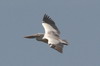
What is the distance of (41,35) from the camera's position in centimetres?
6059

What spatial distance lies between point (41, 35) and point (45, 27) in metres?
2.36

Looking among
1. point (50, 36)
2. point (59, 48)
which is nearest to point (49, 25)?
point (50, 36)

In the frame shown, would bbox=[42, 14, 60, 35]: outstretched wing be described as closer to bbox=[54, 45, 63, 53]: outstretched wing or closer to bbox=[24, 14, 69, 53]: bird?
bbox=[24, 14, 69, 53]: bird

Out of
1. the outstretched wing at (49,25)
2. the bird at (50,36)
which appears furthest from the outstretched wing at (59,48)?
the outstretched wing at (49,25)

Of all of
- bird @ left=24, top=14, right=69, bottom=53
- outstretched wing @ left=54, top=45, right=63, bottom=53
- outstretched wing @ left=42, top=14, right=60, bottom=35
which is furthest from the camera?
outstretched wing @ left=42, top=14, right=60, bottom=35

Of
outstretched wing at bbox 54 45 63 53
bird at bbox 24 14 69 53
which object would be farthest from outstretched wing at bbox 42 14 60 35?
outstretched wing at bbox 54 45 63 53

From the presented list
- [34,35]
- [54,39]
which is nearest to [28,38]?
[34,35]

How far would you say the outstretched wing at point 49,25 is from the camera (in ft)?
201

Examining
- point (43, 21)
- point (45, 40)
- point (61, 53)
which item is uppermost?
point (43, 21)

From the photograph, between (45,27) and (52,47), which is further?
(45,27)

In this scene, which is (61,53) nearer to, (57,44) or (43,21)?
(57,44)

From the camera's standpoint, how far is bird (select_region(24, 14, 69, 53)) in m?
53.1

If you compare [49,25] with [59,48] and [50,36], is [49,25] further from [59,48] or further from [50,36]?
[59,48]

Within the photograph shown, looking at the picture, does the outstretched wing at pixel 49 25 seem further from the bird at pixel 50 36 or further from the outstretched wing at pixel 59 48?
the outstretched wing at pixel 59 48
